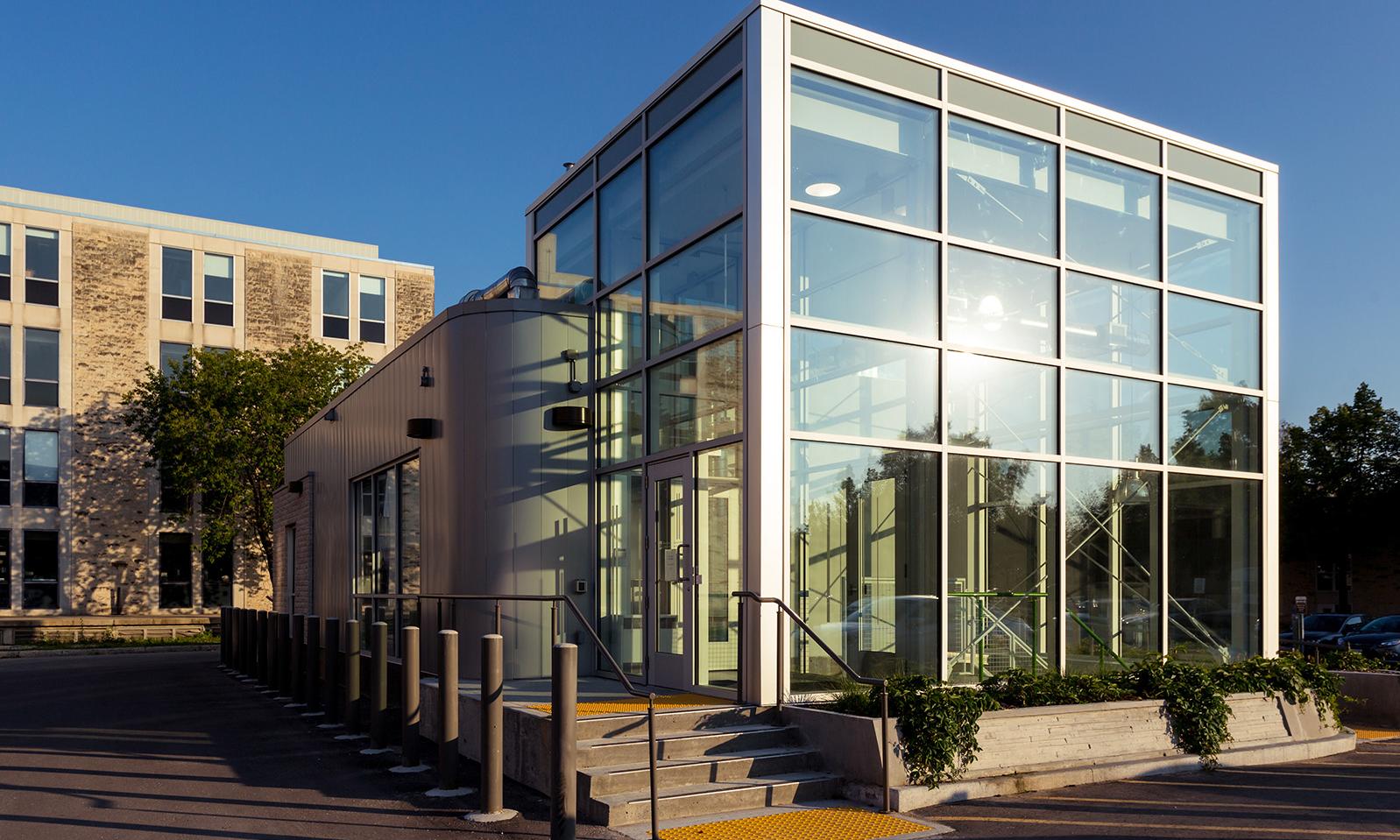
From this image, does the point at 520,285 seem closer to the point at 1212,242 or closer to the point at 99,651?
the point at 1212,242

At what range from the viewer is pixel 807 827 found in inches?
297

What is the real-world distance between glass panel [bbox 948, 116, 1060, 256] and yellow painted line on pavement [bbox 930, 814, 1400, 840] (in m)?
5.44

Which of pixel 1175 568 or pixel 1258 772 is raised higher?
pixel 1175 568

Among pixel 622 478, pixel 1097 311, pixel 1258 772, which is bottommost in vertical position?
pixel 1258 772

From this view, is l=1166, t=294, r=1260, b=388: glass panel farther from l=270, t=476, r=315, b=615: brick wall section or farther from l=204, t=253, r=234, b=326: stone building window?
l=204, t=253, r=234, b=326: stone building window

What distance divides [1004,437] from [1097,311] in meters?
1.92

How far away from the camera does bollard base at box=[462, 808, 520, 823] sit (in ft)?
25.2

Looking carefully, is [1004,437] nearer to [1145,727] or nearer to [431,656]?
[1145,727]

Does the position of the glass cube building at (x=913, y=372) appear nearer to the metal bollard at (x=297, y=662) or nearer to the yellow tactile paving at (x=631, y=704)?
the yellow tactile paving at (x=631, y=704)

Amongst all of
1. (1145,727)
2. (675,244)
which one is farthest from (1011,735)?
(675,244)

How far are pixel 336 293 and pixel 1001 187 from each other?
30.0 m

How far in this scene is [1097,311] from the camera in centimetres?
1199

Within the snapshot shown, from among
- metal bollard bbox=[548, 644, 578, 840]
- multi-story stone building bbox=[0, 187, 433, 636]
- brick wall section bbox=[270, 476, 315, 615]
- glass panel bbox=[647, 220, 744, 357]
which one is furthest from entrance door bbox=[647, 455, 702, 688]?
multi-story stone building bbox=[0, 187, 433, 636]

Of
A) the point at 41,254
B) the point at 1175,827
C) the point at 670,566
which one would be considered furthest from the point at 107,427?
the point at 1175,827
